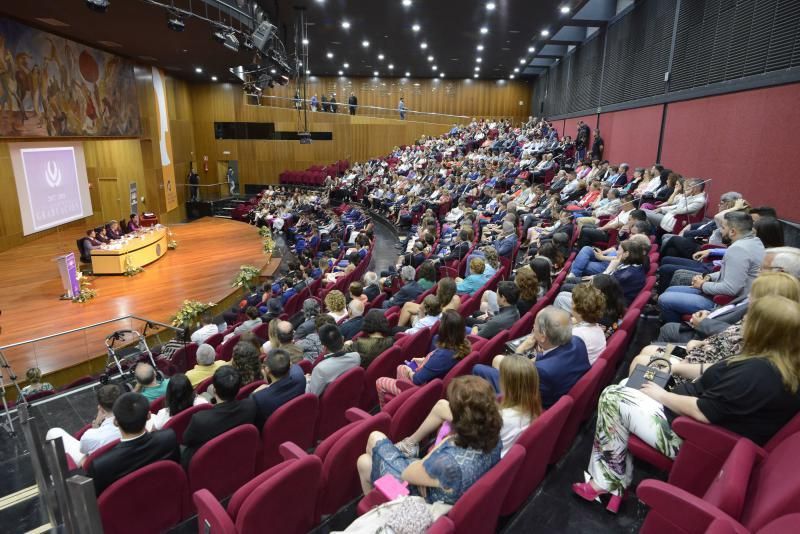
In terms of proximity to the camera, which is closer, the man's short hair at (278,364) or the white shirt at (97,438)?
the white shirt at (97,438)

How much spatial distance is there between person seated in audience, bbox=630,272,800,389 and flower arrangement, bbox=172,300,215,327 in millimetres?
5873

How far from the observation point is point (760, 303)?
1.69 m

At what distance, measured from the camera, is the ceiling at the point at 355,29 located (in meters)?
8.50

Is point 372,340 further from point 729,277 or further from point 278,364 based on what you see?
point 729,277

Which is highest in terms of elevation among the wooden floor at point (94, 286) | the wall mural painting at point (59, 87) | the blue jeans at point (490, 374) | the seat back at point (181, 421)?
the wall mural painting at point (59, 87)

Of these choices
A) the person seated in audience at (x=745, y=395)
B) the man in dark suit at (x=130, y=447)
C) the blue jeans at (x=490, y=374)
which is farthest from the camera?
the blue jeans at (x=490, y=374)

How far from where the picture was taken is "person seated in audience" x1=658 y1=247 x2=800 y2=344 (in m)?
2.57

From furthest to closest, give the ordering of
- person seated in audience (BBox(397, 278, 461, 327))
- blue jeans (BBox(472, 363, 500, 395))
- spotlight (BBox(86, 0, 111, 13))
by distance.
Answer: spotlight (BBox(86, 0, 111, 13)), person seated in audience (BBox(397, 278, 461, 327)), blue jeans (BBox(472, 363, 500, 395))

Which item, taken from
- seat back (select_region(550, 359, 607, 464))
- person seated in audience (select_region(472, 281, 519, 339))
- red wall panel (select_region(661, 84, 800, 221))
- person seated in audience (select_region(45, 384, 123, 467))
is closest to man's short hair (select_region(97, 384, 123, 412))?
person seated in audience (select_region(45, 384, 123, 467))

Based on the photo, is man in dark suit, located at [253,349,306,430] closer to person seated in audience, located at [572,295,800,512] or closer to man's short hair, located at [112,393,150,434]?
man's short hair, located at [112,393,150,434]

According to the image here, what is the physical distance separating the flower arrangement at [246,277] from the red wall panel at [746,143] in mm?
7438

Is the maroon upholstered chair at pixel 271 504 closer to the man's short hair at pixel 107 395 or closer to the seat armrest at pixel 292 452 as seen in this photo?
the seat armrest at pixel 292 452

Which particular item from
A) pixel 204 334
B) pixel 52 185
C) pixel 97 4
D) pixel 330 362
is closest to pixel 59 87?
pixel 52 185

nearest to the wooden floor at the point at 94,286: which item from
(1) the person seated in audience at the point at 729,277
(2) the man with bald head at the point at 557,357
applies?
(2) the man with bald head at the point at 557,357
